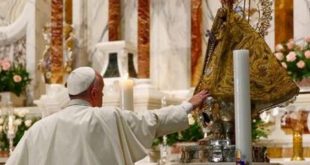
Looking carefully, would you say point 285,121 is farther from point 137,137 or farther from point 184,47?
point 137,137

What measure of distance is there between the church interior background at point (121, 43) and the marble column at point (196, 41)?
0.5 inches

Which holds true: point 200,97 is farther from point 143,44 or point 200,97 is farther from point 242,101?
point 143,44

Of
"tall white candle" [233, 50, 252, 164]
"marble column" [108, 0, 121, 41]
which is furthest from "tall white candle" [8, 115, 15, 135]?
"tall white candle" [233, 50, 252, 164]

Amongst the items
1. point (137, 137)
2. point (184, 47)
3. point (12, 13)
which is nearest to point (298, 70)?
point (184, 47)

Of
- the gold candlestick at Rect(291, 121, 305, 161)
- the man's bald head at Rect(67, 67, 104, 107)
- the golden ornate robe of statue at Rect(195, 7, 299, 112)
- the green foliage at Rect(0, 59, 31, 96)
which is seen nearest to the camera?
the golden ornate robe of statue at Rect(195, 7, 299, 112)

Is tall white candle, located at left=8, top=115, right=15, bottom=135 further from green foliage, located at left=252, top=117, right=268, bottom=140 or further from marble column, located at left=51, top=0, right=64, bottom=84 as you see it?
green foliage, located at left=252, top=117, right=268, bottom=140

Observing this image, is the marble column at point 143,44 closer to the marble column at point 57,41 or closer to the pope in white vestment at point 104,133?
the marble column at point 57,41

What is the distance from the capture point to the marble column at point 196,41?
30.1 feet

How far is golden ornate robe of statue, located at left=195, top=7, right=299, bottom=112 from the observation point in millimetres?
3996

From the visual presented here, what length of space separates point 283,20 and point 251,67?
15.5ft

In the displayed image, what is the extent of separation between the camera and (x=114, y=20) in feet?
31.4

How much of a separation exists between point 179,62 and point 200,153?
211 inches

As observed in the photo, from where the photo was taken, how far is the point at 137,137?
439 centimetres

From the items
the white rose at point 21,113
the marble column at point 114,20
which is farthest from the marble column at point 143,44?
the white rose at point 21,113
